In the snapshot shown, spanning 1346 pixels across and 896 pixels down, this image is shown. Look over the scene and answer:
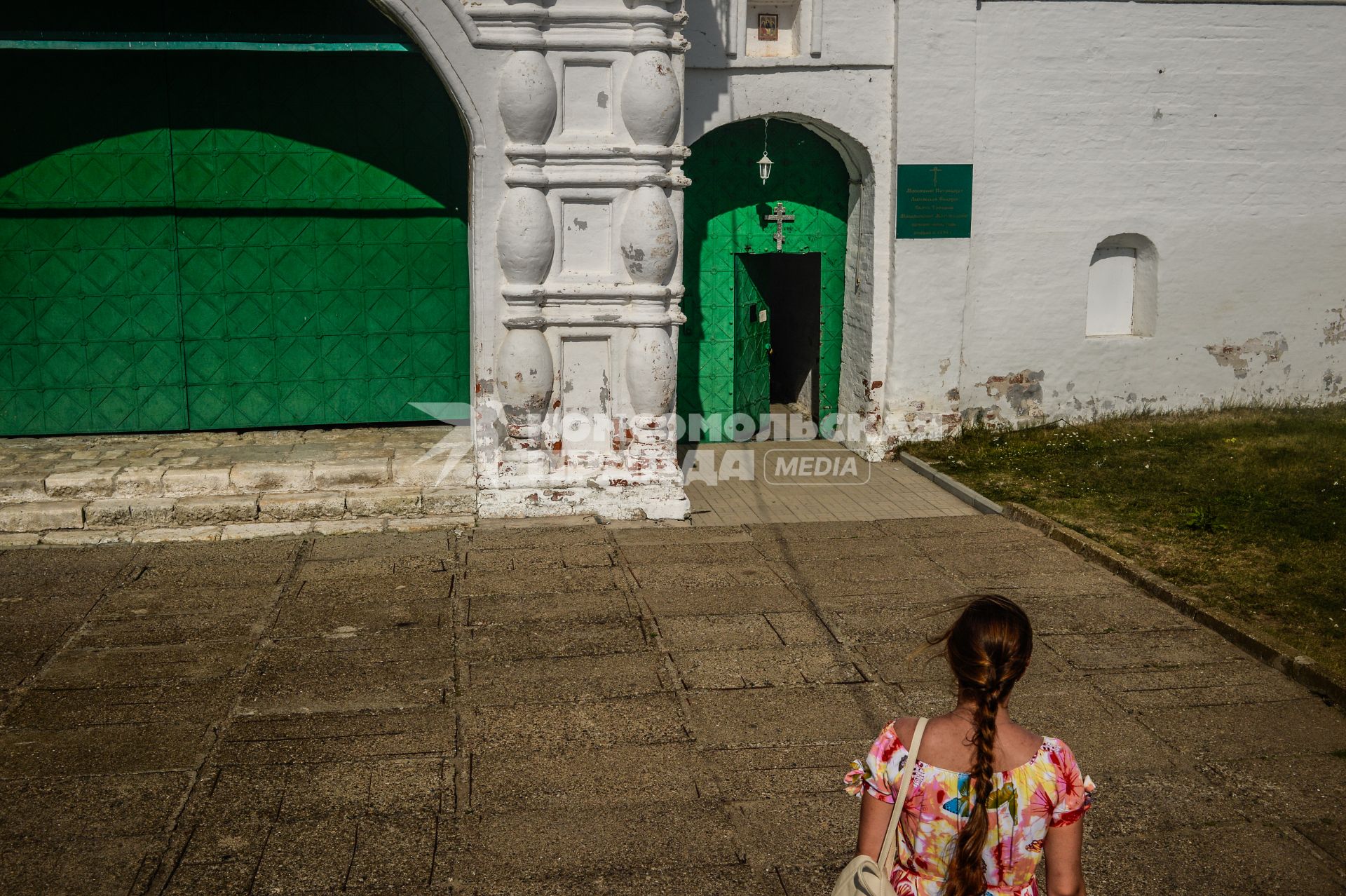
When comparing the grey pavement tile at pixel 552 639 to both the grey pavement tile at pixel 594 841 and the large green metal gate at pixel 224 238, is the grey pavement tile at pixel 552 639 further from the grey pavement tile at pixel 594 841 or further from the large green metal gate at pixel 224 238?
the large green metal gate at pixel 224 238

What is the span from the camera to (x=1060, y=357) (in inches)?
443

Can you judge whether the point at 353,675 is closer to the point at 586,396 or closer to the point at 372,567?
the point at 372,567

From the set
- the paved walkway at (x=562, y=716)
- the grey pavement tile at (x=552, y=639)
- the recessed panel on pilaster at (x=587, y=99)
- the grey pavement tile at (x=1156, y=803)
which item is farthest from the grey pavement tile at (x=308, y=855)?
the recessed panel on pilaster at (x=587, y=99)

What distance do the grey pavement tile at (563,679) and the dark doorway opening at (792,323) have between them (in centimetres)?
542

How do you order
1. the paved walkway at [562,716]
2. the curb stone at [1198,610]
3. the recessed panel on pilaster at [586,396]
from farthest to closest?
the recessed panel on pilaster at [586,396] → the curb stone at [1198,610] → the paved walkway at [562,716]

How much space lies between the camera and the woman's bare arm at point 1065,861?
302cm

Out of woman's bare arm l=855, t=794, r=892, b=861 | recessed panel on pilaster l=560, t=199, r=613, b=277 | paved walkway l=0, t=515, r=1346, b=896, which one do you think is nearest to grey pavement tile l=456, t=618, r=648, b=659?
paved walkway l=0, t=515, r=1346, b=896

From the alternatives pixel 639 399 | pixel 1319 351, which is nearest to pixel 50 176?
pixel 639 399

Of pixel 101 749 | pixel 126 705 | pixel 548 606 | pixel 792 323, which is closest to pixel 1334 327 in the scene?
pixel 792 323

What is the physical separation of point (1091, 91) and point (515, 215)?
211 inches

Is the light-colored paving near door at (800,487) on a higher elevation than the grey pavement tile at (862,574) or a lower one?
higher

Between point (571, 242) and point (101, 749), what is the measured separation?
15.7ft

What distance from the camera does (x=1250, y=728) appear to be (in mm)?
5742

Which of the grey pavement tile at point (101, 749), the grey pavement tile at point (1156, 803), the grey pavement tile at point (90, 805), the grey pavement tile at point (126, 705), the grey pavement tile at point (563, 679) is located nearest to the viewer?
the grey pavement tile at point (90, 805)
